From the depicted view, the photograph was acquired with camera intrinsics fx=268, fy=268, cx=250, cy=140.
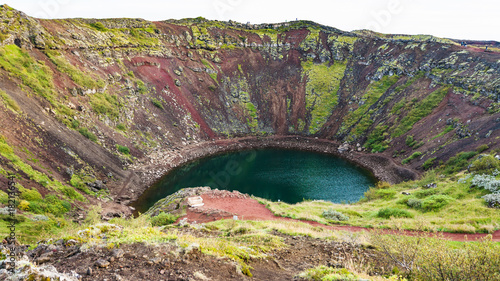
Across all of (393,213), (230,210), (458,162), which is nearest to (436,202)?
(393,213)

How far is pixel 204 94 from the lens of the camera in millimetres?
67562

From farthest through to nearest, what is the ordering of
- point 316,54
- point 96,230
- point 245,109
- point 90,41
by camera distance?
1. point 316,54
2. point 245,109
3. point 90,41
4. point 96,230

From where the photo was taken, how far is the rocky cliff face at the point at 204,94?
35719 mm

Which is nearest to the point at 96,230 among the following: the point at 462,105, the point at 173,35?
the point at 462,105

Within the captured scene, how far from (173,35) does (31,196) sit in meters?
57.4

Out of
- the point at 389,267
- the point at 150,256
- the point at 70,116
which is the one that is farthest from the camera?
the point at 70,116

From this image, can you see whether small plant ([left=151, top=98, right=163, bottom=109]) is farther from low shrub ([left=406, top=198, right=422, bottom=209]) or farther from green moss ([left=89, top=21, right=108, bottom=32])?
low shrub ([left=406, top=198, right=422, bottom=209])

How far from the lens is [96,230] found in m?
11.3

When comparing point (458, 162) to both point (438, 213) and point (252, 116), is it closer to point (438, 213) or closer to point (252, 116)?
point (438, 213)

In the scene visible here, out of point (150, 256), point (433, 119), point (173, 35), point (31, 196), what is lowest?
point (31, 196)

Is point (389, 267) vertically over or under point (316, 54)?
under

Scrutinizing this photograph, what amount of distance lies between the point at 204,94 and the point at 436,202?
55.1 metres

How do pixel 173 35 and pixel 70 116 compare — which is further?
pixel 173 35

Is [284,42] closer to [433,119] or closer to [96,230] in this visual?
[433,119]
